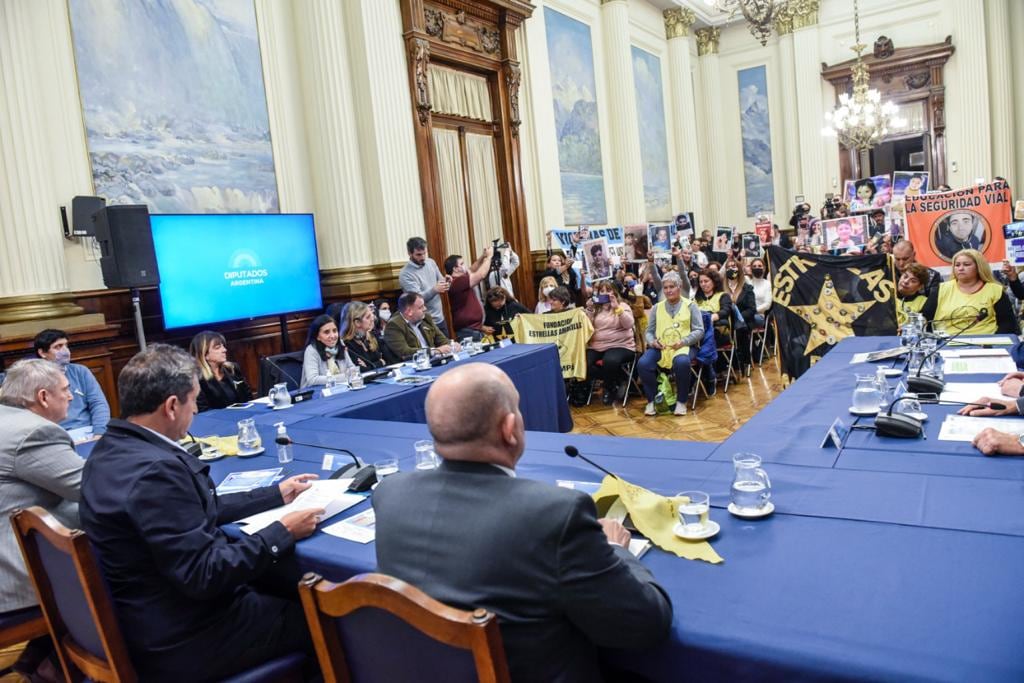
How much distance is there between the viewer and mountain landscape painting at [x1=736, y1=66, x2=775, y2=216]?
14.7m

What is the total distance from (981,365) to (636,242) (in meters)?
8.25

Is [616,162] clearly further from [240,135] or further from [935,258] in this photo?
[240,135]

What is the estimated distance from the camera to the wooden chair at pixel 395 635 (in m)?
1.06

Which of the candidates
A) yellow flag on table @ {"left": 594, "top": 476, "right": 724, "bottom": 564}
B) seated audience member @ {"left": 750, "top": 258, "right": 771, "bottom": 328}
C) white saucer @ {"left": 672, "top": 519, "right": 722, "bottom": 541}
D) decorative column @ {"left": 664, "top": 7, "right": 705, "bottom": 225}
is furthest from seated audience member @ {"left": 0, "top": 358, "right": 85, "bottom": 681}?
decorative column @ {"left": 664, "top": 7, "right": 705, "bottom": 225}

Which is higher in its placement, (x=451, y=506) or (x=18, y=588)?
(x=451, y=506)

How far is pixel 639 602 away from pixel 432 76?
784 cm

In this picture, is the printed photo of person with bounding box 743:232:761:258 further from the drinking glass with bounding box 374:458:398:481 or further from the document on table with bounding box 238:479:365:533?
the document on table with bounding box 238:479:365:533

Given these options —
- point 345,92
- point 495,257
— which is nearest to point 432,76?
point 345,92

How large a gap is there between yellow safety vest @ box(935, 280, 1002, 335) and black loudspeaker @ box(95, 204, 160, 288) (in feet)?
17.2

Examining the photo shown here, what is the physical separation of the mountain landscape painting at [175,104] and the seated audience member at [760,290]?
5.05 metres

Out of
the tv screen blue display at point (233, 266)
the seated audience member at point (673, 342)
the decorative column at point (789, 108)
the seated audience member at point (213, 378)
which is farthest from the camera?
the decorative column at point (789, 108)

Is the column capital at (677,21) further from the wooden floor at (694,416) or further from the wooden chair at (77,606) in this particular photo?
the wooden chair at (77,606)

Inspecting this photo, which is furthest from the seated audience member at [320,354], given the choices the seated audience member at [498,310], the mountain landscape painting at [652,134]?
the mountain landscape painting at [652,134]

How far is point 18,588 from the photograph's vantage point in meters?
2.32
